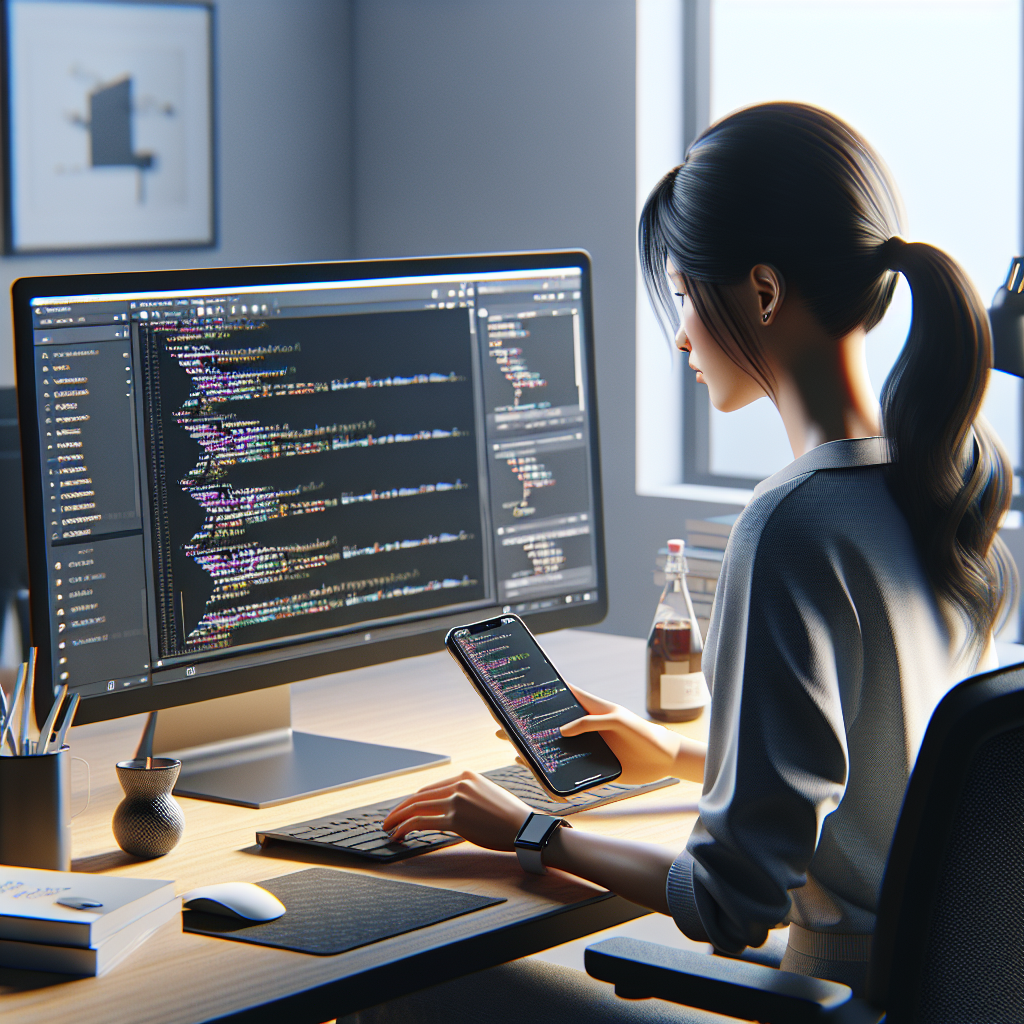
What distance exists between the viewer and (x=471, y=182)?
3291mm

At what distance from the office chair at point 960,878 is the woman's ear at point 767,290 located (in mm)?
351

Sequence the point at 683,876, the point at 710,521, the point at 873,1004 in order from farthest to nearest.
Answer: the point at 710,521, the point at 683,876, the point at 873,1004

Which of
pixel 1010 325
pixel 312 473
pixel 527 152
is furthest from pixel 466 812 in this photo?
pixel 527 152

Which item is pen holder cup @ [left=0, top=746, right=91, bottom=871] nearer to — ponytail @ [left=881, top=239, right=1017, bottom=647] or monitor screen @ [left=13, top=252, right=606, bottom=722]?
monitor screen @ [left=13, top=252, right=606, bottom=722]

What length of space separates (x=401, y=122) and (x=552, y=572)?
7.25 feet

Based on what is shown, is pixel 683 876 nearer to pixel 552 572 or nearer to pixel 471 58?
pixel 552 572

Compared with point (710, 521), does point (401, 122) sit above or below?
above

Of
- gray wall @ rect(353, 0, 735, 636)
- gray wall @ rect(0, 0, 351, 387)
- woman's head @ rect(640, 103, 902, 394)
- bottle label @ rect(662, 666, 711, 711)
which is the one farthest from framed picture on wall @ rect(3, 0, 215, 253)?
woman's head @ rect(640, 103, 902, 394)

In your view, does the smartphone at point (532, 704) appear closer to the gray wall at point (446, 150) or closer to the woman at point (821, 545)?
the woman at point (821, 545)

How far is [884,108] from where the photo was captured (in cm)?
278

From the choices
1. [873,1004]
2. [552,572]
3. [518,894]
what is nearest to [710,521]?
[552,572]

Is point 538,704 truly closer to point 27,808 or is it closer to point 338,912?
point 338,912

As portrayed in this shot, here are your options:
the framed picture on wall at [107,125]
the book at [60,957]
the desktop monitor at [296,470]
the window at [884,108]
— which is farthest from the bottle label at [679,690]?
the framed picture on wall at [107,125]

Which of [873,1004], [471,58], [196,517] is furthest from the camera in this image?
[471,58]
